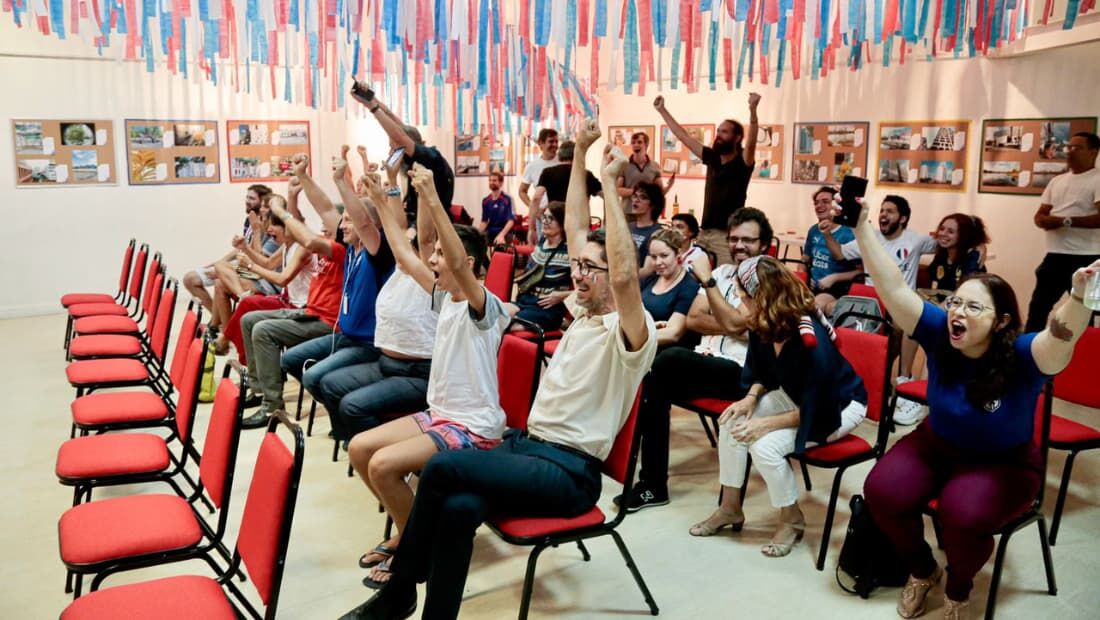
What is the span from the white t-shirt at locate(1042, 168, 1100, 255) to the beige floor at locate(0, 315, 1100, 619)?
2190mm

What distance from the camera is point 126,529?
2.50 metres

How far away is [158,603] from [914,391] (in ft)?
10.2

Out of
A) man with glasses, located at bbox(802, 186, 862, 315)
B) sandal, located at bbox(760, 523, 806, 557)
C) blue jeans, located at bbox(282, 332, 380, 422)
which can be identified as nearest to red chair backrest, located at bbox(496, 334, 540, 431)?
blue jeans, located at bbox(282, 332, 380, 422)

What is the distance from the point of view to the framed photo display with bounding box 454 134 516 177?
36.6ft

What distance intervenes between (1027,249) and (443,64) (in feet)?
15.5

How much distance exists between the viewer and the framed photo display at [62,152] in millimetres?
8367

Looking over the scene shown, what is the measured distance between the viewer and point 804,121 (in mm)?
8766

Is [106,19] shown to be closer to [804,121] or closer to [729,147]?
[729,147]

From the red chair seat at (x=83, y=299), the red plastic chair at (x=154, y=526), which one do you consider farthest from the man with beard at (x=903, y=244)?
the red chair seat at (x=83, y=299)

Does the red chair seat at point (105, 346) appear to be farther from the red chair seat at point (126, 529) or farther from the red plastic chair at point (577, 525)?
the red plastic chair at point (577, 525)

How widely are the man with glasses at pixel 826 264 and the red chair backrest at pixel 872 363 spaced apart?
75.3 inches

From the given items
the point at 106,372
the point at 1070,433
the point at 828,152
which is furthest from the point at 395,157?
the point at 828,152

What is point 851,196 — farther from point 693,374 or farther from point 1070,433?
point 1070,433

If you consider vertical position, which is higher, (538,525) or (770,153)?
(770,153)
